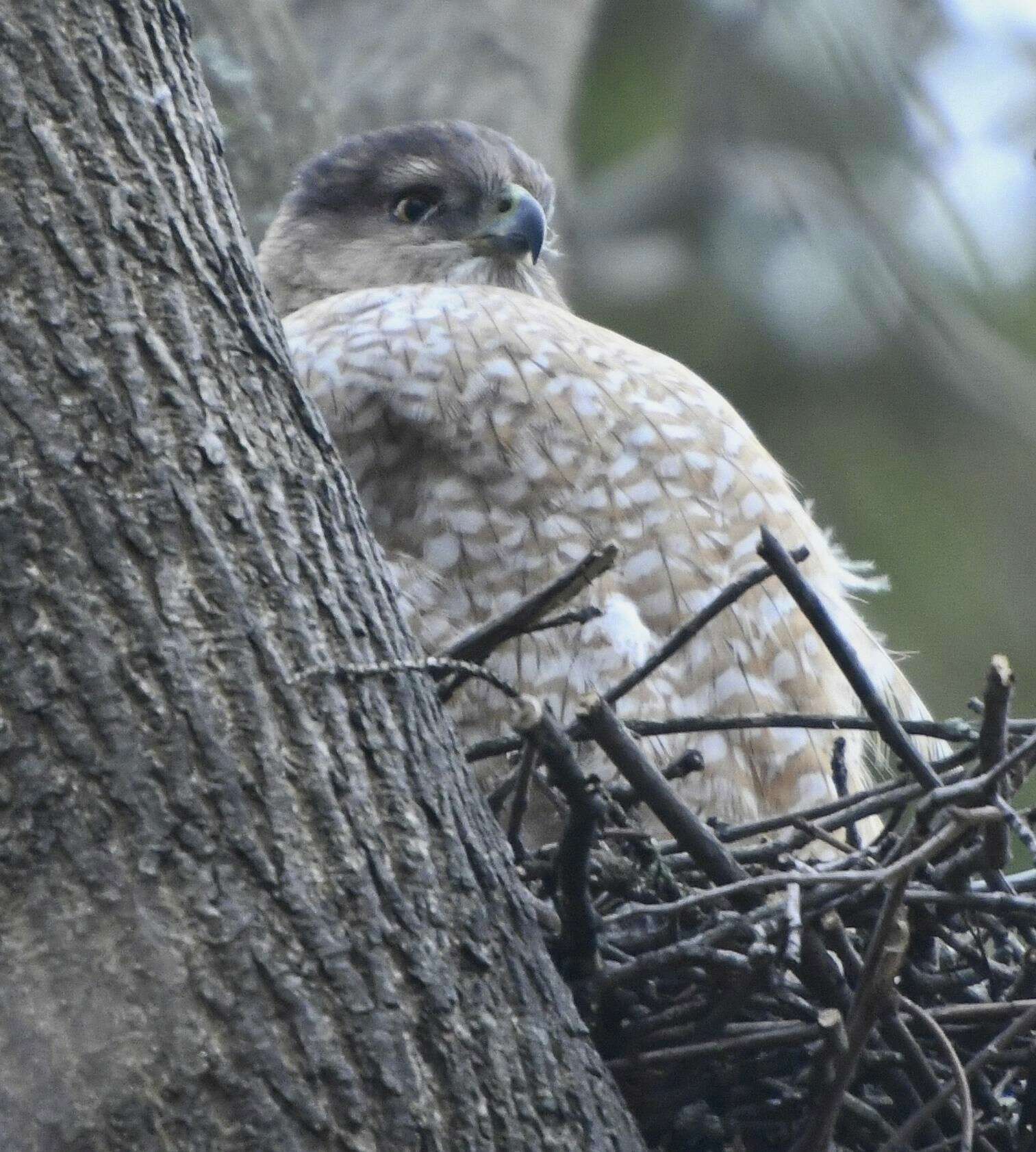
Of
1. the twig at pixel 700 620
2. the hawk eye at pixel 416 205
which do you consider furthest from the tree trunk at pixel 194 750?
the hawk eye at pixel 416 205

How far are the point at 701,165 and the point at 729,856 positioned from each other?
445cm

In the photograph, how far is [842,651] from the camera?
214 centimetres

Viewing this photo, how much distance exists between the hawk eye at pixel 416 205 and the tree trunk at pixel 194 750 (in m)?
2.20

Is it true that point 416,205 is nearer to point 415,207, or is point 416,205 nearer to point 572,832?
point 415,207

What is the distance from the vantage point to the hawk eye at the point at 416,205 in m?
4.41

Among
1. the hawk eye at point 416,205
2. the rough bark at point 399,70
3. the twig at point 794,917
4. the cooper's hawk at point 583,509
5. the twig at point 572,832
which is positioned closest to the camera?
the twig at point 572,832

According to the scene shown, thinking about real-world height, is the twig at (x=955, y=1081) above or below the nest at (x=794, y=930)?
below

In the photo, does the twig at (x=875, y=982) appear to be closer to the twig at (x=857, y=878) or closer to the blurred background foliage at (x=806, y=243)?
the twig at (x=857, y=878)

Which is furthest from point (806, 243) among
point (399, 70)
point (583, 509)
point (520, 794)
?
point (520, 794)

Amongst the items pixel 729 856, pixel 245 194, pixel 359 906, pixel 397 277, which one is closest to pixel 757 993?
pixel 729 856

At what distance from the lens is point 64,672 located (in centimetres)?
194

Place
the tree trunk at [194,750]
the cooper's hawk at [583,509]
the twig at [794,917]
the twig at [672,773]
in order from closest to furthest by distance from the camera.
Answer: the tree trunk at [194,750] → the twig at [794,917] → the twig at [672,773] → the cooper's hawk at [583,509]

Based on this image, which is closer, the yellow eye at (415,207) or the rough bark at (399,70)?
the yellow eye at (415,207)

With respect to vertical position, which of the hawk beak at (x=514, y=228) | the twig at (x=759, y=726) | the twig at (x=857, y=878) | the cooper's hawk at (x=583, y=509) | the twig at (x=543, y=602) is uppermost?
the hawk beak at (x=514, y=228)
